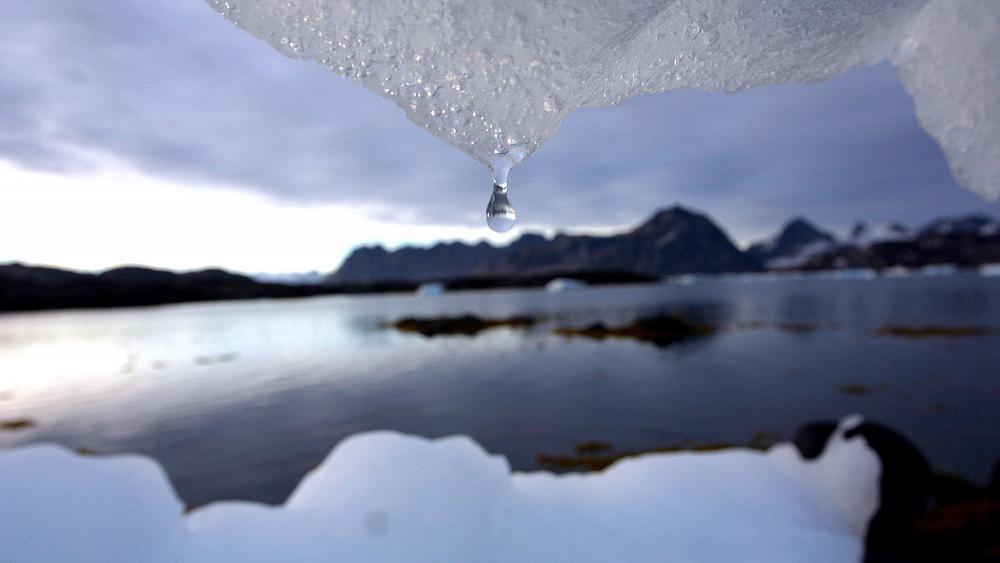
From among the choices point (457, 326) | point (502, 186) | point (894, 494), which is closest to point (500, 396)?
point (894, 494)

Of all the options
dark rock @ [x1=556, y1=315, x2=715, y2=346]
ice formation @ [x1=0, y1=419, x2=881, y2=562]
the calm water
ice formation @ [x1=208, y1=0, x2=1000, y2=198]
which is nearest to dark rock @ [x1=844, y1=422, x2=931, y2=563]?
ice formation @ [x1=0, y1=419, x2=881, y2=562]

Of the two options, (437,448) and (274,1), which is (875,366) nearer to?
(437,448)

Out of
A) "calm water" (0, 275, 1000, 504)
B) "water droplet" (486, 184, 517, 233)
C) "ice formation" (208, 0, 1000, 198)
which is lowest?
"calm water" (0, 275, 1000, 504)

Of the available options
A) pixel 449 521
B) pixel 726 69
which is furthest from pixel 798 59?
pixel 449 521

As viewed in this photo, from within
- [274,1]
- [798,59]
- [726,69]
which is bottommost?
[274,1]

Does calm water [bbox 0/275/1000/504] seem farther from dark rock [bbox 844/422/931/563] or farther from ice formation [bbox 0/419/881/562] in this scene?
ice formation [bbox 0/419/881/562]

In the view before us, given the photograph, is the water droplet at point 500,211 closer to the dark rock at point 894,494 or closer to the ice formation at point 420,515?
the ice formation at point 420,515
